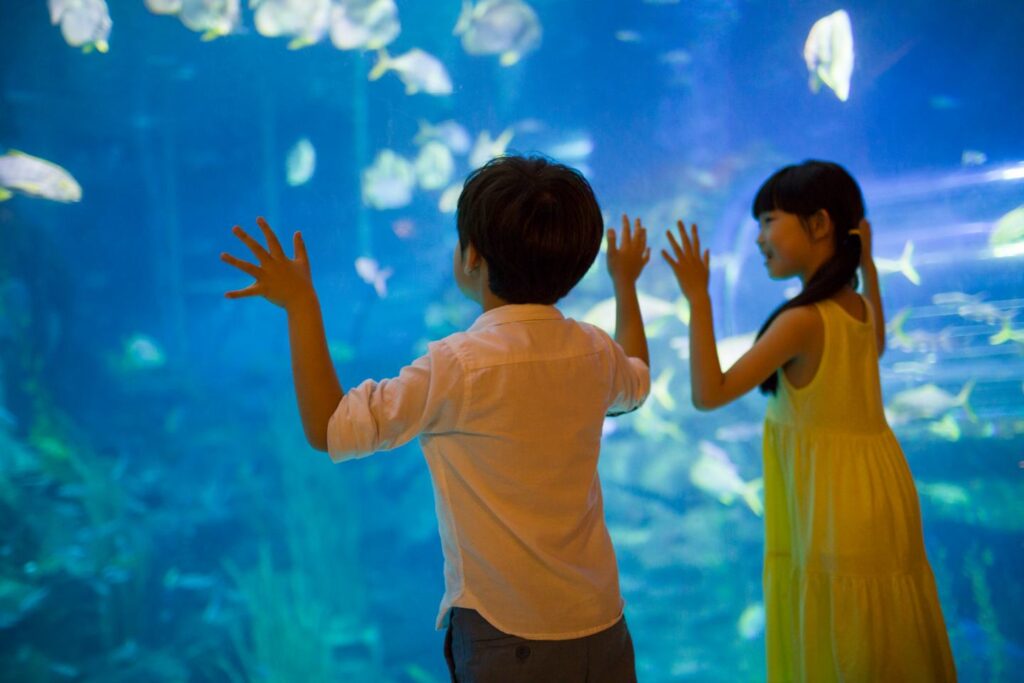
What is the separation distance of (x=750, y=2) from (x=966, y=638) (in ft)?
9.74

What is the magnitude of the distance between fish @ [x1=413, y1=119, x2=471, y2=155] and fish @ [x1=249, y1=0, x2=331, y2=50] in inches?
25.6

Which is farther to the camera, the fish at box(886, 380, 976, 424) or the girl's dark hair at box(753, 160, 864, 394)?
the fish at box(886, 380, 976, 424)

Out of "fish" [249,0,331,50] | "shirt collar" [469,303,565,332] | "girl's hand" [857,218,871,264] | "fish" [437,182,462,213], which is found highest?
"fish" [249,0,331,50]

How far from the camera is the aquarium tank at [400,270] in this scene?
10.9ft

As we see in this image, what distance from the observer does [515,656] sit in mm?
1286

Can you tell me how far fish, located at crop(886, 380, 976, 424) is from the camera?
3.45 meters

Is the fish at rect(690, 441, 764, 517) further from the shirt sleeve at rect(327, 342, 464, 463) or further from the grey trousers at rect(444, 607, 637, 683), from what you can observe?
the shirt sleeve at rect(327, 342, 464, 463)

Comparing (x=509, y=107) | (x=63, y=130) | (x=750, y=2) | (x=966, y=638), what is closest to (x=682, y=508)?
(x=966, y=638)

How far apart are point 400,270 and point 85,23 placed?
5.77 ft

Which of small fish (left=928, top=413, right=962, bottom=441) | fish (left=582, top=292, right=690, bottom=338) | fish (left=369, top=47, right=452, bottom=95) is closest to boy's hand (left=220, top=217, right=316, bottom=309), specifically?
fish (left=369, top=47, right=452, bottom=95)

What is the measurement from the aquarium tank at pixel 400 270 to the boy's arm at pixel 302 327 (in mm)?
2047

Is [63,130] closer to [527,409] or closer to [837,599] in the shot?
[527,409]

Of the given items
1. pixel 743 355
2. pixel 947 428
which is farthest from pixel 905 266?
pixel 743 355

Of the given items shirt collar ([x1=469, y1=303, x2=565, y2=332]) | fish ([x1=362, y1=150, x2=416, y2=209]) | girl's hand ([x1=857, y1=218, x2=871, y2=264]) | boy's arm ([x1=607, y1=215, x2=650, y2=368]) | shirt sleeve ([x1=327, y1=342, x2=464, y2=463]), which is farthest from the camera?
fish ([x1=362, y1=150, x2=416, y2=209])
